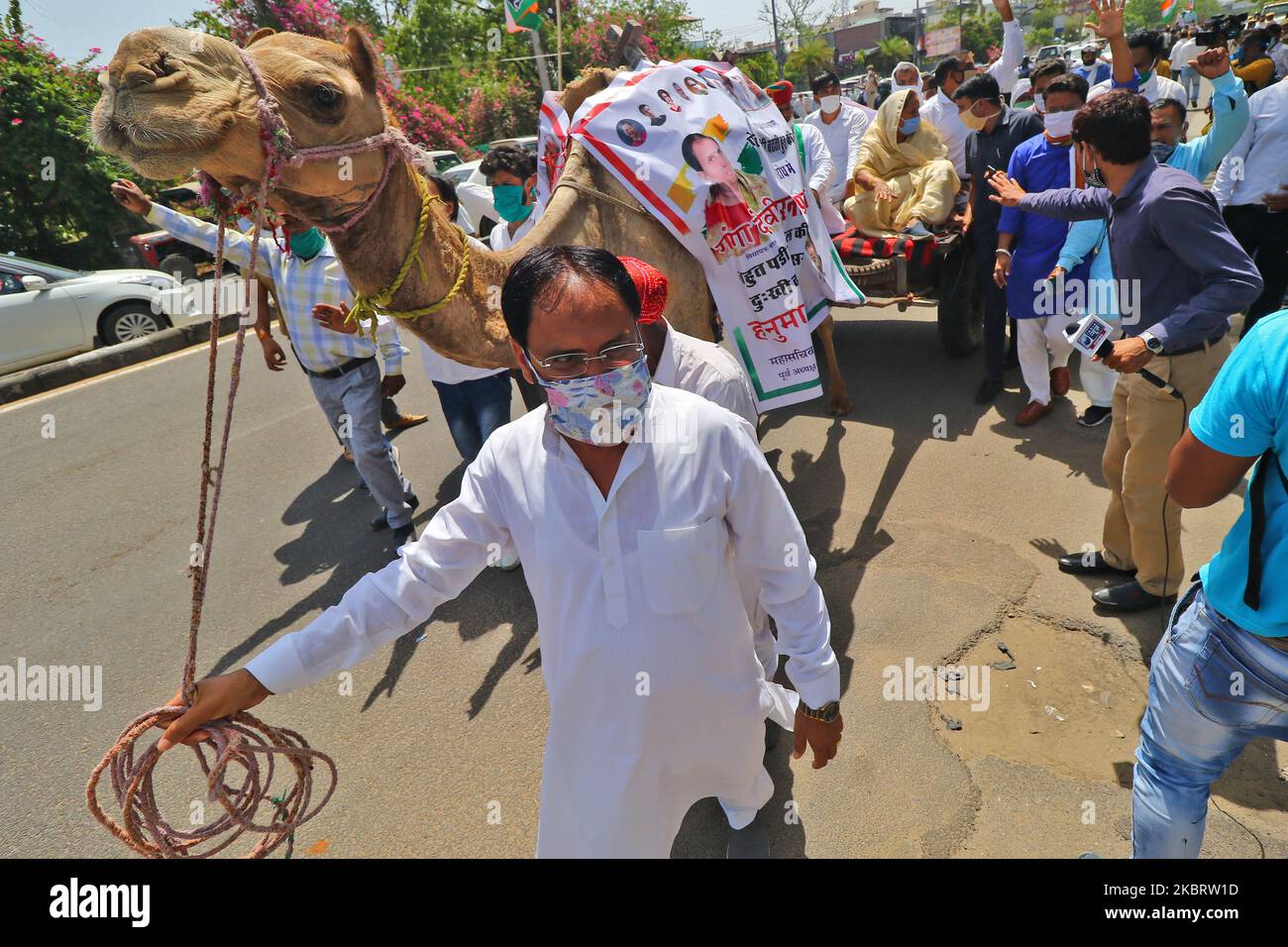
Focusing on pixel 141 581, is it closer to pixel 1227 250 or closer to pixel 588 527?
pixel 588 527

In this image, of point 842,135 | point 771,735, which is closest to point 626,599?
point 771,735

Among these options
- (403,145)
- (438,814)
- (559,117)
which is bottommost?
(438,814)

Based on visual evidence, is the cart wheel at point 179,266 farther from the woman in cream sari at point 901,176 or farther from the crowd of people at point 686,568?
Result: the crowd of people at point 686,568

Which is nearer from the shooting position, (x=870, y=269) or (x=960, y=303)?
(x=870, y=269)

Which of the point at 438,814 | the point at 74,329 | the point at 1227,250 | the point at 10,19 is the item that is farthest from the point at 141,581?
the point at 10,19

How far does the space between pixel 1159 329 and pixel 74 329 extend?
1155 centimetres

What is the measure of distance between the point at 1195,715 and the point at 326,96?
3055mm

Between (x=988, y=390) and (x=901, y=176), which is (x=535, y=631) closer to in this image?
(x=988, y=390)

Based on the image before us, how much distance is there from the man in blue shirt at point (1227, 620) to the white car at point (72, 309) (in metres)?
11.8

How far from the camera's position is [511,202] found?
500 cm

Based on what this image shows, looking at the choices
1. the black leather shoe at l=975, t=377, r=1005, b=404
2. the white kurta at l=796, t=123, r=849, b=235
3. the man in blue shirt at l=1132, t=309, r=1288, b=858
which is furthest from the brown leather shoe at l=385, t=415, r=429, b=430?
the man in blue shirt at l=1132, t=309, r=1288, b=858

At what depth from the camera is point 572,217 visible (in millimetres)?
3846

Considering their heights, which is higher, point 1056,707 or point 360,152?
point 360,152

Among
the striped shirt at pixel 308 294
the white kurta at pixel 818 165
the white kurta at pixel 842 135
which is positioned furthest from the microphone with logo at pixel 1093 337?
the white kurta at pixel 842 135
